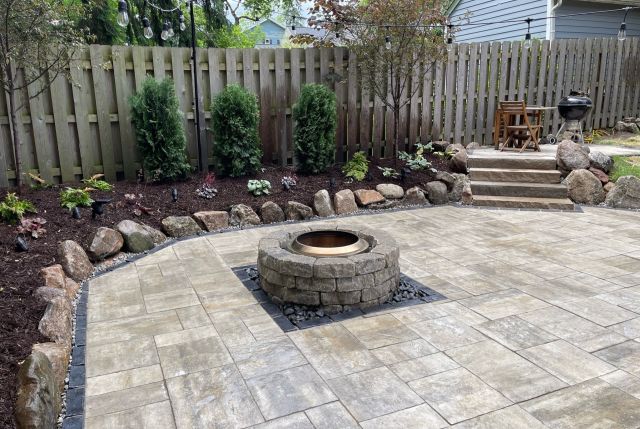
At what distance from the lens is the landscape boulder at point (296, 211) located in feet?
19.4

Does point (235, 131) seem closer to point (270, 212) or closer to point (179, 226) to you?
point (270, 212)

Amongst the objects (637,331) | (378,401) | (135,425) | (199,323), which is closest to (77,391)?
(135,425)

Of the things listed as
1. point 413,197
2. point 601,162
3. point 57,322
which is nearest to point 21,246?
point 57,322

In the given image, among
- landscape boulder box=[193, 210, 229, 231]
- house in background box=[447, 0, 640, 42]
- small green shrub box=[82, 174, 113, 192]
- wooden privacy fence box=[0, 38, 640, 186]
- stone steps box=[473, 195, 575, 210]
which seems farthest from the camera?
house in background box=[447, 0, 640, 42]

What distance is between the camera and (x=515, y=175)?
6824mm

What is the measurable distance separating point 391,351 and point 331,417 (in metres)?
0.71

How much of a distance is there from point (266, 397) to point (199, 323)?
1013mm

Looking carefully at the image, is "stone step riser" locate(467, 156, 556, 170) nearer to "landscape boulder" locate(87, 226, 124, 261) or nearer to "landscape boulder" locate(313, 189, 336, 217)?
"landscape boulder" locate(313, 189, 336, 217)

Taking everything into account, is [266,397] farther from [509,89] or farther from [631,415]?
[509,89]

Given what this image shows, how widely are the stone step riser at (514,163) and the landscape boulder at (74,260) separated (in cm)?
542

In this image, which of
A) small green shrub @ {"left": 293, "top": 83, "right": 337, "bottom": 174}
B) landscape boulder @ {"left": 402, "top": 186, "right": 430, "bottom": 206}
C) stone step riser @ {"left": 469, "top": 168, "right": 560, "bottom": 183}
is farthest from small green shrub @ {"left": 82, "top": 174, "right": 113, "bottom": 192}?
stone step riser @ {"left": 469, "top": 168, "right": 560, "bottom": 183}

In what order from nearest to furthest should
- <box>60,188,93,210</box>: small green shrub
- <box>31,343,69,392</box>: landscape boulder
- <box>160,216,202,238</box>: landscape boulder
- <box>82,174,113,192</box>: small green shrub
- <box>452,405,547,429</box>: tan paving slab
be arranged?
1. <box>452,405,547,429</box>: tan paving slab
2. <box>31,343,69,392</box>: landscape boulder
3. <box>60,188,93,210</box>: small green shrub
4. <box>160,216,202,238</box>: landscape boulder
5. <box>82,174,113,192</box>: small green shrub

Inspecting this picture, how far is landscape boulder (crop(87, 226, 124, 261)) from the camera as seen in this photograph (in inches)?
170

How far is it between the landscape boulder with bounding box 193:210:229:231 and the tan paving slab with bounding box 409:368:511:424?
3.45 metres
